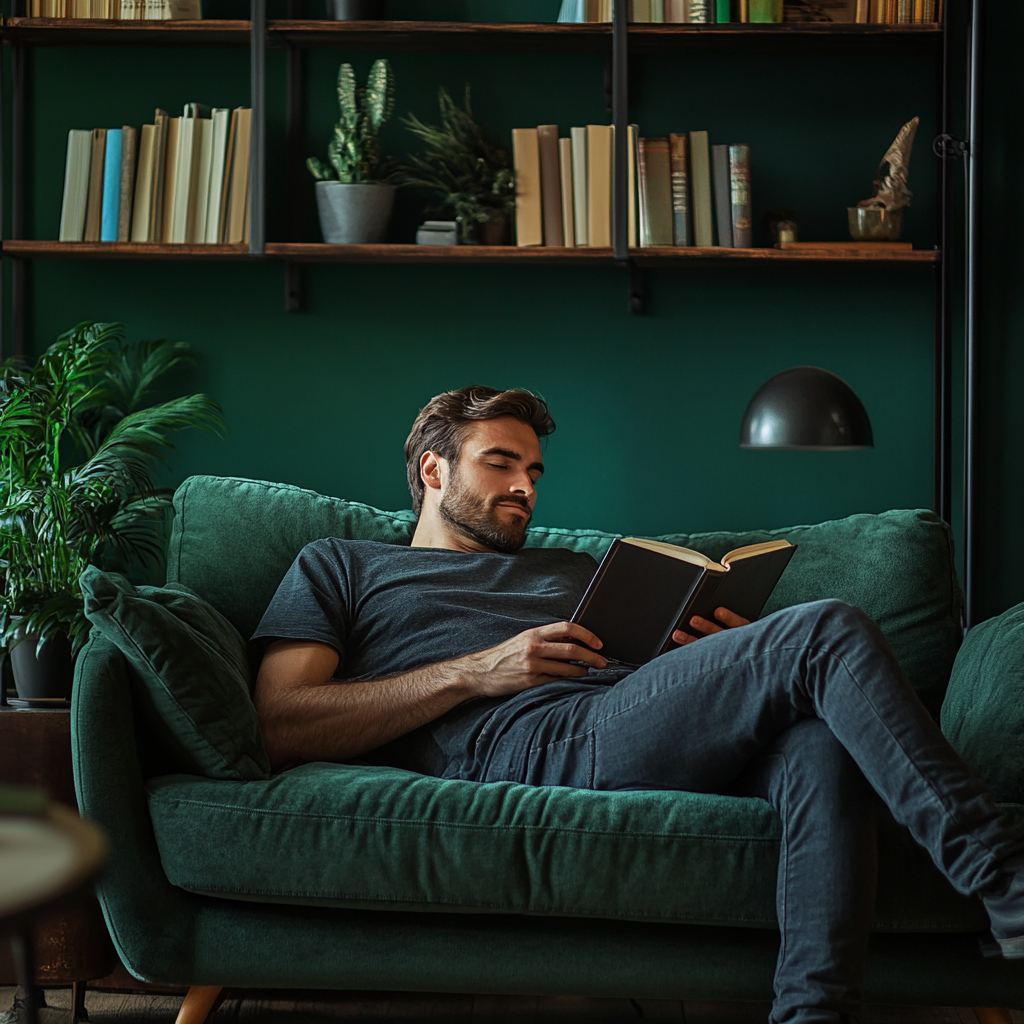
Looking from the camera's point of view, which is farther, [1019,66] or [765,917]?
[1019,66]

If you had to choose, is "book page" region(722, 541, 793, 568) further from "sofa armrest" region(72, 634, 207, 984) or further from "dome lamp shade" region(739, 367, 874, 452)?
"sofa armrest" region(72, 634, 207, 984)

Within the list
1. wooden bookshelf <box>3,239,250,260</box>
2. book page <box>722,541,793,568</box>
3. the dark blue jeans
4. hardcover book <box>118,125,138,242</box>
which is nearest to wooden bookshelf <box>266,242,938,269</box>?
wooden bookshelf <box>3,239,250,260</box>

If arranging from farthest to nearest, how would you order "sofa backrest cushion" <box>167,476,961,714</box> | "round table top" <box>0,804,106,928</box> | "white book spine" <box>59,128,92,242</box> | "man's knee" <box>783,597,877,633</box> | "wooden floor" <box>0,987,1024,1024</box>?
1. "white book spine" <box>59,128,92,242</box>
2. "sofa backrest cushion" <box>167,476,961,714</box>
3. "wooden floor" <box>0,987,1024,1024</box>
4. "man's knee" <box>783,597,877,633</box>
5. "round table top" <box>0,804,106,928</box>

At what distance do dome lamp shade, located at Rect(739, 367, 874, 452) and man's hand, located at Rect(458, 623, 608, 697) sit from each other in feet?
1.60

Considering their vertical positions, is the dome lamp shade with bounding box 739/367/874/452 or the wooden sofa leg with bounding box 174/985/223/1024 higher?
the dome lamp shade with bounding box 739/367/874/452

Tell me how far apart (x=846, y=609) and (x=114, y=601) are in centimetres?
100

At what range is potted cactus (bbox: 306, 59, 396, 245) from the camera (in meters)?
2.59

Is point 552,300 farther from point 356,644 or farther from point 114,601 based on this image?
point 114,601

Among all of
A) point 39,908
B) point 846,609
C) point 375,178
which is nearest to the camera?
point 39,908

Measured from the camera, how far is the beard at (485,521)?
6.98 ft

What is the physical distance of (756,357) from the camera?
280 centimetres

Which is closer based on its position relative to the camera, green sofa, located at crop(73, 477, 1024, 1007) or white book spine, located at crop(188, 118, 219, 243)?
green sofa, located at crop(73, 477, 1024, 1007)

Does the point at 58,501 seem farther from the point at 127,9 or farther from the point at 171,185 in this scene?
the point at 127,9

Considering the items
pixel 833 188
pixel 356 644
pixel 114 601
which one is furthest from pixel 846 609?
pixel 833 188
